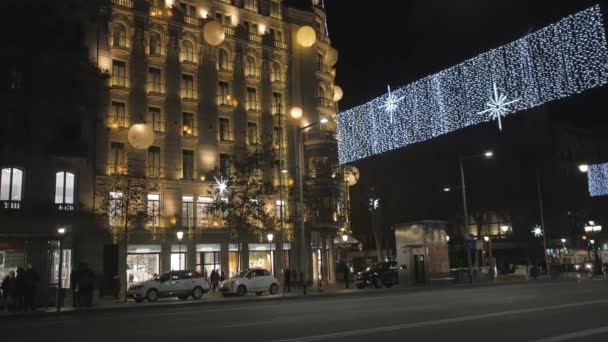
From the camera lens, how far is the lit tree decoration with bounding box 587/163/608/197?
50.4 meters

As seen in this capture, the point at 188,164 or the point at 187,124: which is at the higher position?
the point at 187,124

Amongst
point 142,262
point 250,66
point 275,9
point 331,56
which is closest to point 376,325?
point 142,262

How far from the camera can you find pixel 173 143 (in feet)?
136

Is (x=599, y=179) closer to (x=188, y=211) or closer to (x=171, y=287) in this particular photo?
(x=188, y=211)

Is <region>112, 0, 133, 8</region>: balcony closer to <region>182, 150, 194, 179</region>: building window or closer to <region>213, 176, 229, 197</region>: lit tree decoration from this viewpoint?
<region>182, 150, 194, 179</region>: building window

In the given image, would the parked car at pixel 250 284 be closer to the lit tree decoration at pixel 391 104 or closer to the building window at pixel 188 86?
the lit tree decoration at pixel 391 104

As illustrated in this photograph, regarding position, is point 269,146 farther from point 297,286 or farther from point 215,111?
point 297,286

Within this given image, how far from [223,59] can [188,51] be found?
313 cm

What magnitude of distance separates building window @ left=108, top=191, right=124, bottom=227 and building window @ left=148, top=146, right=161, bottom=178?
3.66 metres

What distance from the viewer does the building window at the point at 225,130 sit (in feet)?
146

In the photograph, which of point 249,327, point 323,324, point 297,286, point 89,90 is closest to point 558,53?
point 323,324

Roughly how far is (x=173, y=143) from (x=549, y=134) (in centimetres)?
5622

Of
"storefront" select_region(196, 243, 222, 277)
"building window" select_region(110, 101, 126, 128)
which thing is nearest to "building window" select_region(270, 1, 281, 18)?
"building window" select_region(110, 101, 126, 128)

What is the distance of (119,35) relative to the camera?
1567 inches
